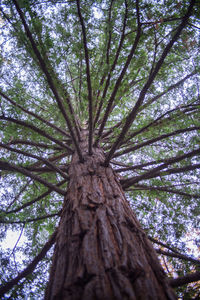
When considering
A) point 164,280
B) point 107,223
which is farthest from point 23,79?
point 164,280

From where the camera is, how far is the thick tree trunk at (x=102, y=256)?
104 cm

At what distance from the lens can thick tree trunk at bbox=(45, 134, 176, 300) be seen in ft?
3.42

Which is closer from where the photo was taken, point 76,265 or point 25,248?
point 76,265

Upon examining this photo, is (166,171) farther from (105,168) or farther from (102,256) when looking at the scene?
(102,256)

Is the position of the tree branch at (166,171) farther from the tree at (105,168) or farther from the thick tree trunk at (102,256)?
the thick tree trunk at (102,256)

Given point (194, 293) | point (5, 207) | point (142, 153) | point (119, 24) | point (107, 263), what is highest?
point (119, 24)

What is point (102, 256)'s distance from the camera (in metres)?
1.25

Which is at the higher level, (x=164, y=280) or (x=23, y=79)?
(x=23, y=79)

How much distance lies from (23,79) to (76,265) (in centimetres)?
352

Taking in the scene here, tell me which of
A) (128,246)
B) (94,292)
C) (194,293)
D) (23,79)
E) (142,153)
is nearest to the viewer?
(94,292)

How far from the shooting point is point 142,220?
3.33 m

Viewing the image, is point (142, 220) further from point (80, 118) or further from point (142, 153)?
point (80, 118)

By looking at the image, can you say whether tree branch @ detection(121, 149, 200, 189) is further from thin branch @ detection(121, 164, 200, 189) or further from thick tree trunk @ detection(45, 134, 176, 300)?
Result: thick tree trunk @ detection(45, 134, 176, 300)

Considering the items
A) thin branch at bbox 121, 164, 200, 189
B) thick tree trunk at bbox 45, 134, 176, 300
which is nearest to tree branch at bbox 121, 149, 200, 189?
thin branch at bbox 121, 164, 200, 189
